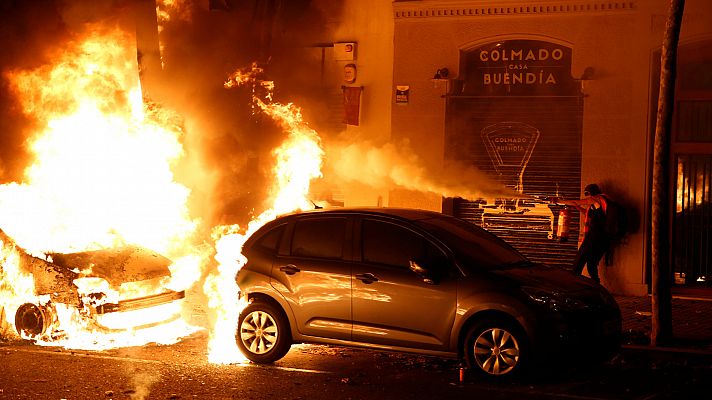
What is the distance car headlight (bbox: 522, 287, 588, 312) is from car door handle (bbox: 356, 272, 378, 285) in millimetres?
1450

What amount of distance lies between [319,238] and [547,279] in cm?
233

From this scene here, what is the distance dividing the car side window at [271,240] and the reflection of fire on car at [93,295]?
1.33 metres

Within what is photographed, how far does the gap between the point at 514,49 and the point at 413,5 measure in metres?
1.90

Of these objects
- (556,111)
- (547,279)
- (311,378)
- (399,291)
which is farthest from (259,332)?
(556,111)

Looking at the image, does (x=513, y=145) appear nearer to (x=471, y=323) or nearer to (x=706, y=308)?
(x=706, y=308)

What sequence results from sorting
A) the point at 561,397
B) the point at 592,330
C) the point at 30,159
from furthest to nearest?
the point at 30,159, the point at 592,330, the point at 561,397

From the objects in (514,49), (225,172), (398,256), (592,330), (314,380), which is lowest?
(314,380)

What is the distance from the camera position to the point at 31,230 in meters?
11.3

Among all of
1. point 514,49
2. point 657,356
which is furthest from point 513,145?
point 657,356

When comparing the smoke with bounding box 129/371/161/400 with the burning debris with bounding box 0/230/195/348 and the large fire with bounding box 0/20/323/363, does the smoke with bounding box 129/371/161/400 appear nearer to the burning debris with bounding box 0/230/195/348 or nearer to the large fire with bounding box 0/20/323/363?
the large fire with bounding box 0/20/323/363

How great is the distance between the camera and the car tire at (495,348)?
849 centimetres

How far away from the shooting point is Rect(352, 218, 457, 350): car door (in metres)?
8.80

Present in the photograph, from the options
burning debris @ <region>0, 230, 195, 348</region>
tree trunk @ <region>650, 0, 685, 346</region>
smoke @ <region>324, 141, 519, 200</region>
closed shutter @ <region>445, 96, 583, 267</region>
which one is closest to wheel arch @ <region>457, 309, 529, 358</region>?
tree trunk @ <region>650, 0, 685, 346</region>

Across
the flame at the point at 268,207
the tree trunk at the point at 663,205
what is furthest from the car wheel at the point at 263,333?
the tree trunk at the point at 663,205
